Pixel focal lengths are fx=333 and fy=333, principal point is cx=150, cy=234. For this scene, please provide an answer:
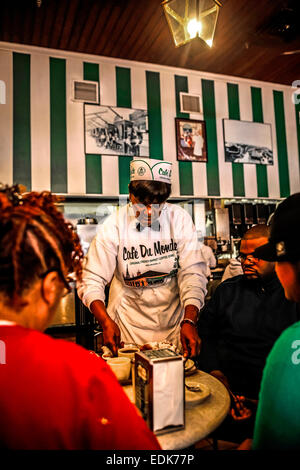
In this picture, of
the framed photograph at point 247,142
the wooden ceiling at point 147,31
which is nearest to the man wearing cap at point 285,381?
the wooden ceiling at point 147,31

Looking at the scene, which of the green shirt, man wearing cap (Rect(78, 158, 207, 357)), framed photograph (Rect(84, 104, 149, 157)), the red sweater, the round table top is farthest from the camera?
framed photograph (Rect(84, 104, 149, 157))

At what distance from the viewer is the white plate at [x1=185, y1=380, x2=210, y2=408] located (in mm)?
1132

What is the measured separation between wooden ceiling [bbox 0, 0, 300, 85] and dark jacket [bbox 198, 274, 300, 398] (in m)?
2.48

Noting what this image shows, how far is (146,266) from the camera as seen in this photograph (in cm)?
210

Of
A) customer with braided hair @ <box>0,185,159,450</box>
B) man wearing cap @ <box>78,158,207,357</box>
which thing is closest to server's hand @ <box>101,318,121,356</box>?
man wearing cap @ <box>78,158,207,357</box>

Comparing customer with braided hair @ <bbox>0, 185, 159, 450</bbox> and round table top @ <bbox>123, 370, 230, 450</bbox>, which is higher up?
customer with braided hair @ <bbox>0, 185, 159, 450</bbox>

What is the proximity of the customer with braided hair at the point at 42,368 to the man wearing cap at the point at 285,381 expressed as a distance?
1.04ft

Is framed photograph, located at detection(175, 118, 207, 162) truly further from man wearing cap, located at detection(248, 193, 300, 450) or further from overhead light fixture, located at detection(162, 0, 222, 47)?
man wearing cap, located at detection(248, 193, 300, 450)

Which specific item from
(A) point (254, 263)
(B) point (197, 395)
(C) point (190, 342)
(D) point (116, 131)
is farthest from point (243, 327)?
(D) point (116, 131)

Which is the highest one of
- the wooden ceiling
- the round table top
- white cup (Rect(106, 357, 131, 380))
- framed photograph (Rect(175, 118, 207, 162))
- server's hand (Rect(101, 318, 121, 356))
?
the wooden ceiling

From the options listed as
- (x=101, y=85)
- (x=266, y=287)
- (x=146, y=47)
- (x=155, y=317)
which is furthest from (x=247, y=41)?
(x=155, y=317)

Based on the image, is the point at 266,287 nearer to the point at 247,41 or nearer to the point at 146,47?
the point at 247,41

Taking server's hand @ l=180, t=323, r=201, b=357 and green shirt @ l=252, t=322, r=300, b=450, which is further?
server's hand @ l=180, t=323, r=201, b=357

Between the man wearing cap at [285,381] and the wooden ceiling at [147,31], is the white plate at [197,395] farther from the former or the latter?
the wooden ceiling at [147,31]
